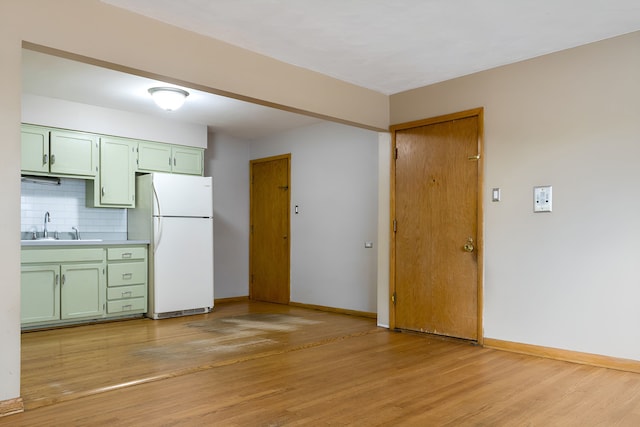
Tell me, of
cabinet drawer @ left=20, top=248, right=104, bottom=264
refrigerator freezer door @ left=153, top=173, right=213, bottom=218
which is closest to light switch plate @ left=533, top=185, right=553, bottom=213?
refrigerator freezer door @ left=153, top=173, right=213, bottom=218

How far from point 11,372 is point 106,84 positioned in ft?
9.43

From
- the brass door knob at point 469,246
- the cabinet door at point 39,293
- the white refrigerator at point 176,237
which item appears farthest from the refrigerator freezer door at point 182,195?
the brass door knob at point 469,246

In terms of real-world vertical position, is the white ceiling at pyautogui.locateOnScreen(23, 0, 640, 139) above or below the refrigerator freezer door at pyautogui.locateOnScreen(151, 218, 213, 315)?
above

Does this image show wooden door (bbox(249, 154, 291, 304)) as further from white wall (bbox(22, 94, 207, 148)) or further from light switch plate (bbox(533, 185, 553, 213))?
light switch plate (bbox(533, 185, 553, 213))

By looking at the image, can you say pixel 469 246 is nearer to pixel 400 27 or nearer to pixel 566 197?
pixel 566 197

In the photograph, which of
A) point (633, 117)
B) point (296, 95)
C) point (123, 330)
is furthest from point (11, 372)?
point (633, 117)

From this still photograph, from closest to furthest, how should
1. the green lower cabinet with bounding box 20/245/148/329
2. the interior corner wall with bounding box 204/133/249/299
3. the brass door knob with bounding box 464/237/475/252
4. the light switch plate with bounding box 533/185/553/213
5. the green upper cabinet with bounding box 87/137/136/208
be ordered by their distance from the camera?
1. the light switch plate with bounding box 533/185/553/213
2. the brass door knob with bounding box 464/237/475/252
3. the green lower cabinet with bounding box 20/245/148/329
4. the green upper cabinet with bounding box 87/137/136/208
5. the interior corner wall with bounding box 204/133/249/299

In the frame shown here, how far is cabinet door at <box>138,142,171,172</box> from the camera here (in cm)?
578

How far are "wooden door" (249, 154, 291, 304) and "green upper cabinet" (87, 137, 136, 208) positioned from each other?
2013mm

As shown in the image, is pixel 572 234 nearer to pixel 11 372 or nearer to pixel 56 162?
pixel 11 372

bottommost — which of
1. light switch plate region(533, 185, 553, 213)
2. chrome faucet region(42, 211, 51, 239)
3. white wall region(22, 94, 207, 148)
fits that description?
chrome faucet region(42, 211, 51, 239)

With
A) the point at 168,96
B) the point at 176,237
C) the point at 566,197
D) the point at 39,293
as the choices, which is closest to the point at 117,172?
the point at 176,237

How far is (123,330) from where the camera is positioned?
4871 mm

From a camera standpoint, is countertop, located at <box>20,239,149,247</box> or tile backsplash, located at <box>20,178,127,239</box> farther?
tile backsplash, located at <box>20,178,127,239</box>
